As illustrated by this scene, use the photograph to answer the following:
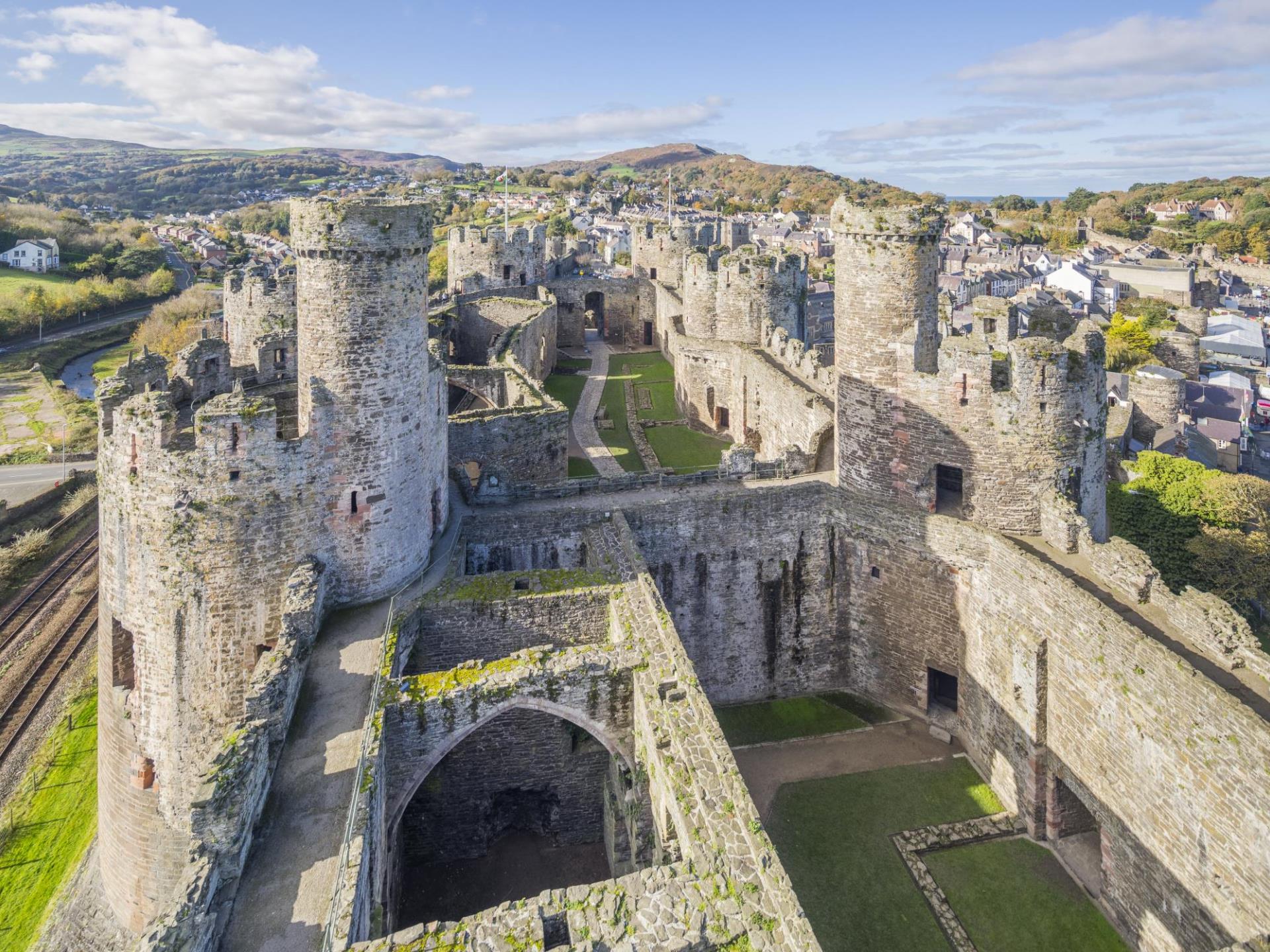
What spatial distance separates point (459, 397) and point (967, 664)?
76.9ft

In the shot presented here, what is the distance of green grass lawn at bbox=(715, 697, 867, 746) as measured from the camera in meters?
19.8

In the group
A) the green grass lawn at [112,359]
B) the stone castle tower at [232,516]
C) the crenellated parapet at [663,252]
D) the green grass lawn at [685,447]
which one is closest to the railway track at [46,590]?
the stone castle tower at [232,516]

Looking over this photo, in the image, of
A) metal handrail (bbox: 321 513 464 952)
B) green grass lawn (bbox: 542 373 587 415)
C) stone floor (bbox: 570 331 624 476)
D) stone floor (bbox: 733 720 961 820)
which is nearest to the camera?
metal handrail (bbox: 321 513 464 952)

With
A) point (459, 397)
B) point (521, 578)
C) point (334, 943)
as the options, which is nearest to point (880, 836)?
point (521, 578)

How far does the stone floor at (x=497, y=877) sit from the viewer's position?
615 inches

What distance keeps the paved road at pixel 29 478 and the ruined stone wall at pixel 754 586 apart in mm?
37742

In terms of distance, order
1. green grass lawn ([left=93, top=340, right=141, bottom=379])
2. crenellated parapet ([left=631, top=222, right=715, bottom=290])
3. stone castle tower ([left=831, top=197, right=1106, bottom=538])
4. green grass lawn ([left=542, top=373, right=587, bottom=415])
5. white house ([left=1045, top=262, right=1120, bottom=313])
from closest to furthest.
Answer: stone castle tower ([left=831, top=197, right=1106, bottom=538])
green grass lawn ([left=542, top=373, right=587, bottom=415])
crenellated parapet ([left=631, top=222, right=715, bottom=290])
green grass lawn ([left=93, top=340, right=141, bottom=379])
white house ([left=1045, top=262, right=1120, bottom=313])

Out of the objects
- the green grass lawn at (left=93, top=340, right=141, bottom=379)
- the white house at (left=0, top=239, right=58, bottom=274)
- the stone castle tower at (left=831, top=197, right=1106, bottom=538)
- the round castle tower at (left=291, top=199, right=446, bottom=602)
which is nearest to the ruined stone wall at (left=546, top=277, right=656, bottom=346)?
the stone castle tower at (left=831, top=197, right=1106, bottom=538)

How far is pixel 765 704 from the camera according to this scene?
21062mm

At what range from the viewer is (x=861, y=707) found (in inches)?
816

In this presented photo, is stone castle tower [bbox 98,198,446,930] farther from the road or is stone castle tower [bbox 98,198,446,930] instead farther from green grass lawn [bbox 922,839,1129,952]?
the road

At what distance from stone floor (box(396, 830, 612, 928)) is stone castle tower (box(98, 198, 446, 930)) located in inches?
172

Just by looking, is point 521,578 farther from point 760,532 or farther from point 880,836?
point 880,836

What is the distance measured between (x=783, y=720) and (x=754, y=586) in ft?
11.2
